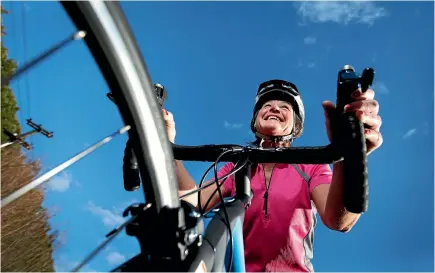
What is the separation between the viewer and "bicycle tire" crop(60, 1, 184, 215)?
2.10 feet

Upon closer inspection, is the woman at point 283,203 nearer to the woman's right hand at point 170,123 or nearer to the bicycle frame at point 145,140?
the woman's right hand at point 170,123

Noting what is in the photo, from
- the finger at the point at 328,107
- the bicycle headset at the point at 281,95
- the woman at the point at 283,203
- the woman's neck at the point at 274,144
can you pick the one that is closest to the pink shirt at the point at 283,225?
the woman at the point at 283,203

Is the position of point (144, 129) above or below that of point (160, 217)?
above

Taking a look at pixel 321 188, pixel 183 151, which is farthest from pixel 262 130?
pixel 183 151

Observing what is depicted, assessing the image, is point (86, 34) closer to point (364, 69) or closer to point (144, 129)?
point (144, 129)

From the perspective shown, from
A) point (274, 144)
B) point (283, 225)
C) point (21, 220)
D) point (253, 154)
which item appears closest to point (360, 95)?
point (253, 154)

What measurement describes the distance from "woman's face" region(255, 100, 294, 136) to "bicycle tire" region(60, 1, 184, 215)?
136cm

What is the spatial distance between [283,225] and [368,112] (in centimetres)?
87

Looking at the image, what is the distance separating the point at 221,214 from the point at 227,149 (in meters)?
0.33

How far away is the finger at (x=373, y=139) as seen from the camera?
124 centimetres

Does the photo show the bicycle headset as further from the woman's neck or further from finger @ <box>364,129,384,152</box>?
finger @ <box>364,129,384,152</box>

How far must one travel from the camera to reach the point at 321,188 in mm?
1861

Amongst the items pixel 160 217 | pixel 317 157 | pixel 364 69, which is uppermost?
pixel 364 69

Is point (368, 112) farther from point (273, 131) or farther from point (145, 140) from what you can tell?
point (273, 131)
